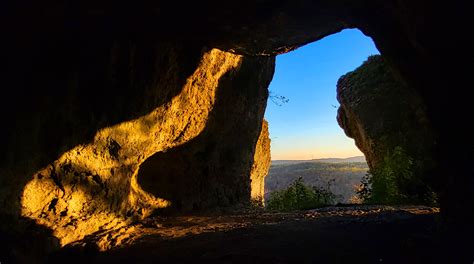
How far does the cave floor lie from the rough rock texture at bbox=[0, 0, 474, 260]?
24.5 inches

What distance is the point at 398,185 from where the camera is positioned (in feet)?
33.0

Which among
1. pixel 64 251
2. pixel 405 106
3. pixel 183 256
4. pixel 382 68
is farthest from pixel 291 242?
pixel 382 68

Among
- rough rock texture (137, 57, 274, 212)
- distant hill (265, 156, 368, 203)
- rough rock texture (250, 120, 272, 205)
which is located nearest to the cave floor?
rough rock texture (137, 57, 274, 212)

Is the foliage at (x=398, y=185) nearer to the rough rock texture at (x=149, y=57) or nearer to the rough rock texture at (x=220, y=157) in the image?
the rough rock texture at (x=220, y=157)

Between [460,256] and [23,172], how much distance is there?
5474mm

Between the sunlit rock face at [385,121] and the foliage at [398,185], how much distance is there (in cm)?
3

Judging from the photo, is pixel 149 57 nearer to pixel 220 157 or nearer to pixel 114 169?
pixel 114 169

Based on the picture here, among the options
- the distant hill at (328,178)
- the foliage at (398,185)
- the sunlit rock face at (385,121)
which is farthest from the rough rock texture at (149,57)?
the distant hill at (328,178)

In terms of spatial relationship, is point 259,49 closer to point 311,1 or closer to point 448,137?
point 311,1

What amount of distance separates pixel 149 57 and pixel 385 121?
1060 centimetres

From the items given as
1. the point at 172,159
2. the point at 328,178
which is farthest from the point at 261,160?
the point at 328,178

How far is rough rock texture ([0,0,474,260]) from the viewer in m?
3.52

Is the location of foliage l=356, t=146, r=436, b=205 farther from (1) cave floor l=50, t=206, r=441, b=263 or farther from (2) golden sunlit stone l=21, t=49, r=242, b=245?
(2) golden sunlit stone l=21, t=49, r=242, b=245

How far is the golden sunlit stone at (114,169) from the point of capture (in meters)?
4.88
